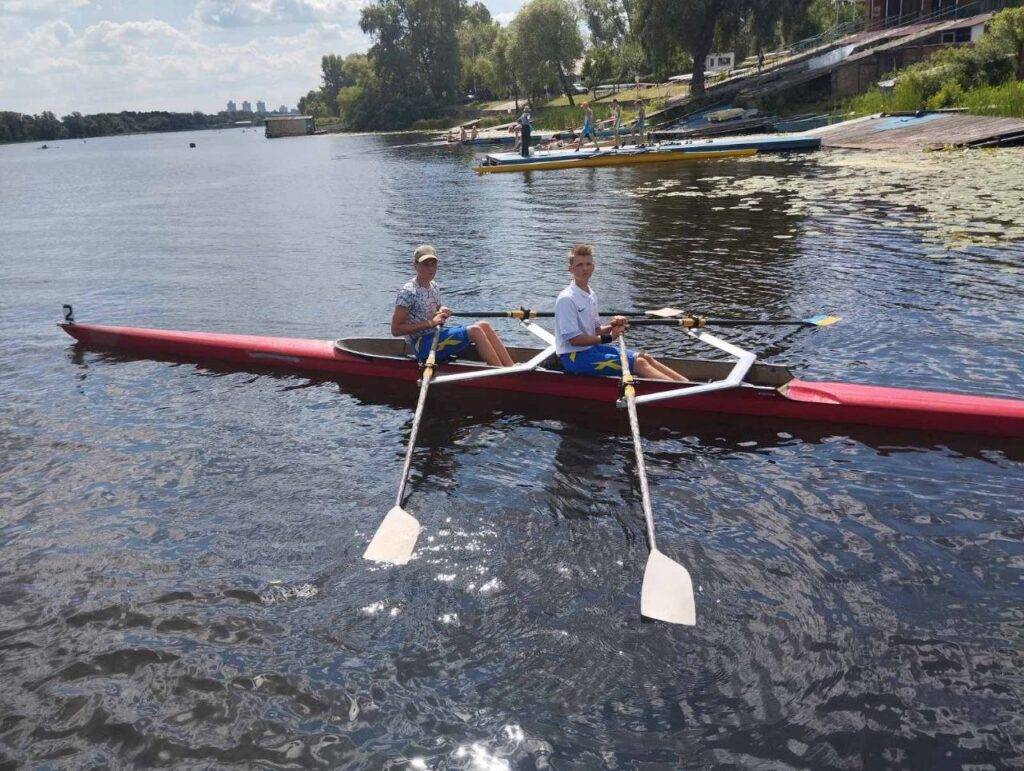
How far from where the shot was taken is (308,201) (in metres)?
35.0

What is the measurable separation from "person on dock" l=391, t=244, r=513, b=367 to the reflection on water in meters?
0.71

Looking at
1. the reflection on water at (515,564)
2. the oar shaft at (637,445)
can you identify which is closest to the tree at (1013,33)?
the reflection on water at (515,564)

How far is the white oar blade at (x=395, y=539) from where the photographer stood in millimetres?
6484

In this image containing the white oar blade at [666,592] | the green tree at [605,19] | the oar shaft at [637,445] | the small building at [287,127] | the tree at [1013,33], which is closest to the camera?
the white oar blade at [666,592]

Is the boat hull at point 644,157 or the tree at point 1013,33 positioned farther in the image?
the boat hull at point 644,157

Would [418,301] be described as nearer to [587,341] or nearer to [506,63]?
[587,341]

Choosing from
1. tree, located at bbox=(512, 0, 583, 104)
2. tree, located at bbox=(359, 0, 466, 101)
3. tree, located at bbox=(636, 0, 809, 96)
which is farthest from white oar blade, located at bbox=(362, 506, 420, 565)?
tree, located at bbox=(359, 0, 466, 101)

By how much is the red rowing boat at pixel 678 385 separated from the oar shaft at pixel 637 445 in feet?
0.78

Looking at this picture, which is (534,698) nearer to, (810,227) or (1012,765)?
(1012,765)

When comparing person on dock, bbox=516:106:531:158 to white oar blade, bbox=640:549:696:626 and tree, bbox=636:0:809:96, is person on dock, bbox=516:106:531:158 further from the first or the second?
white oar blade, bbox=640:549:696:626

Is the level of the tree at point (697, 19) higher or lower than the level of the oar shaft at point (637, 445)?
higher

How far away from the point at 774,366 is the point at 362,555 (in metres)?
5.14

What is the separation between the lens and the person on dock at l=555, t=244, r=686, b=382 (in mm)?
8758

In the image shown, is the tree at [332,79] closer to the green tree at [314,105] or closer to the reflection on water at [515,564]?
the green tree at [314,105]
